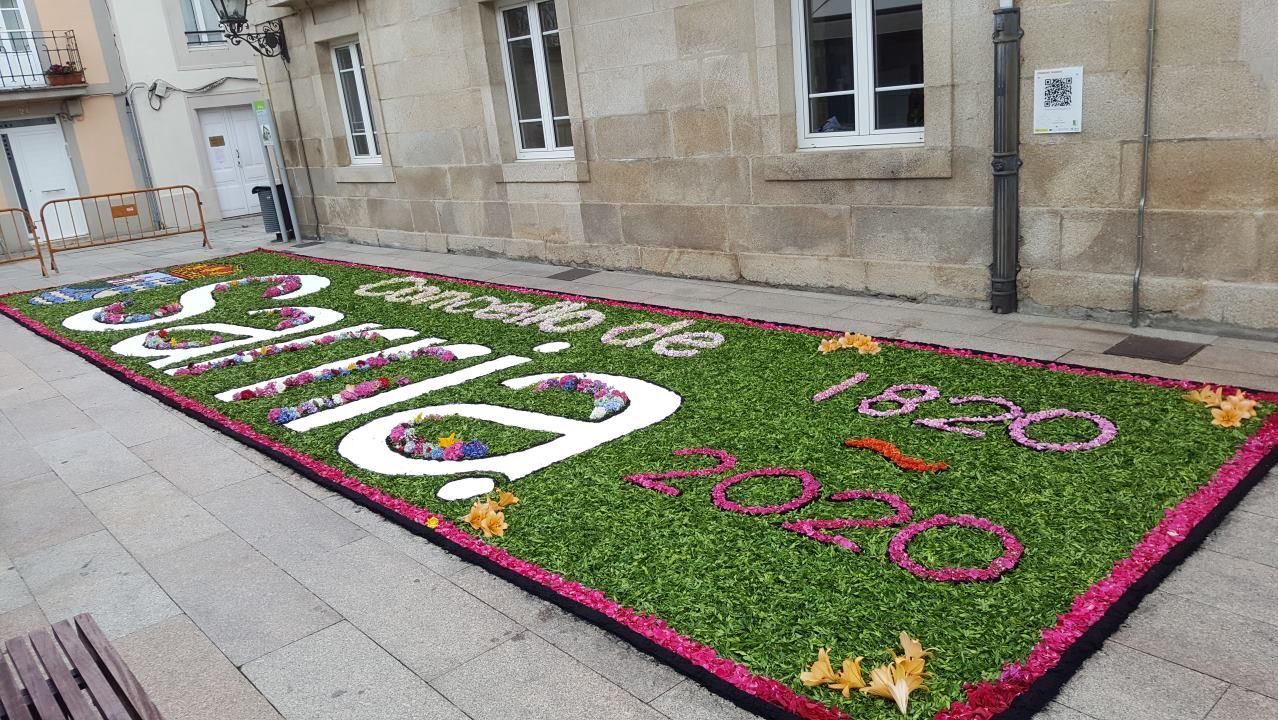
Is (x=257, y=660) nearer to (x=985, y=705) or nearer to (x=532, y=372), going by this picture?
(x=985, y=705)

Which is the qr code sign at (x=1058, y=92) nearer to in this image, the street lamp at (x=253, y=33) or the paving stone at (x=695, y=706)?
the paving stone at (x=695, y=706)

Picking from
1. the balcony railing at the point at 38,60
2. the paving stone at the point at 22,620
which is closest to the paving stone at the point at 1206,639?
the paving stone at the point at 22,620

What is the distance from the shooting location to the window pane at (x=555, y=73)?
10.3 metres

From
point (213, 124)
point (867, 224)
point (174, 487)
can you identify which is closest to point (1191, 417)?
point (867, 224)

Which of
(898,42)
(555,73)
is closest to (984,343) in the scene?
(898,42)

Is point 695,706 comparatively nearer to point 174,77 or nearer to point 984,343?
point 984,343

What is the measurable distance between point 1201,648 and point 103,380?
7514 mm

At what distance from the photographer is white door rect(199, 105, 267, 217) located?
21.2 metres

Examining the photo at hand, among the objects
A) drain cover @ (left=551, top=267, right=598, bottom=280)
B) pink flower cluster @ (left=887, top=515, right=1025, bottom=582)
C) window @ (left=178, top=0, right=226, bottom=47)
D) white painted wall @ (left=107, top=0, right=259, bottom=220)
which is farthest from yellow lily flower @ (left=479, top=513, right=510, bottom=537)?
window @ (left=178, top=0, right=226, bottom=47)

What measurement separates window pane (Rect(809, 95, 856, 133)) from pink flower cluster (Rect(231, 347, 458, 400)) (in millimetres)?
3585

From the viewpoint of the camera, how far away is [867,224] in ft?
25.0

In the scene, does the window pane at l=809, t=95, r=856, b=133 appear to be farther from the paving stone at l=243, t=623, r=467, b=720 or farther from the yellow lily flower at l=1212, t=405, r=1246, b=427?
the paving stone at l=243, t=623, r=467, b=720

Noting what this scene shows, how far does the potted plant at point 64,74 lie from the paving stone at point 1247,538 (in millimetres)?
21464

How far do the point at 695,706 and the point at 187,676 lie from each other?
1.78 metres
